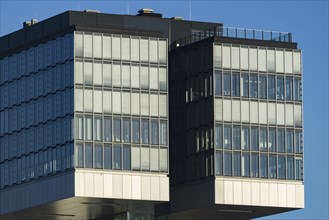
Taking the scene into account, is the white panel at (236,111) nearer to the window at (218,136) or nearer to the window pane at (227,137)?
the window pane at (227,137)

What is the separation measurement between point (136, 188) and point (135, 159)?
9.04 ft

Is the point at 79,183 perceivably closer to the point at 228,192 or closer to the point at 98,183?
the point at 98,183

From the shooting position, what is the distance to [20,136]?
495ft

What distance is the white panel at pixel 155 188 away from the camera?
144 m

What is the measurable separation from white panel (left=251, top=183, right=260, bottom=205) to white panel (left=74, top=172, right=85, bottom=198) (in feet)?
56.1

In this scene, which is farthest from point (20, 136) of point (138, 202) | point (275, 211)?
point (275, 211)

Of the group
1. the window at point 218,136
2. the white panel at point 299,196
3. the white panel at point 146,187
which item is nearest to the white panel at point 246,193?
the window at point 218,136

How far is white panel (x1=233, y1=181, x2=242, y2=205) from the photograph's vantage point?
14538 cm

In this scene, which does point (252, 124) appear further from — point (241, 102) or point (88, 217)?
point (88, 217)

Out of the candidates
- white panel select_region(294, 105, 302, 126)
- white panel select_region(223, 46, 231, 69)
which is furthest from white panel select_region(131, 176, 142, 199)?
white panel select_region(294, 105, 302, 126)

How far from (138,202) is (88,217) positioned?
38.2 ft

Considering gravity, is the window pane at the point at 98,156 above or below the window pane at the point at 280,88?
below

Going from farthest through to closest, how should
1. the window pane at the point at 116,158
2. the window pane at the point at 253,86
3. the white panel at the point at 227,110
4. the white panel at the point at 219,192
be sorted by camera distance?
the window pane at the point at 253,86 → the white panel at the point at 227,110 → the white panel at the point at 219,192 → the window pane at the point at 116,158

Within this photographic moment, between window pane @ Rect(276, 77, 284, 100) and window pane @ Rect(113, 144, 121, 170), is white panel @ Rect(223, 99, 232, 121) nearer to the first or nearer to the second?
window pane @ Rect(276, 77, 284, 100)
